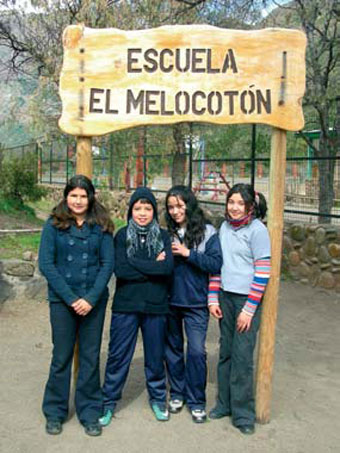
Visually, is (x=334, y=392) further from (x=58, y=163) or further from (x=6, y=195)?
(x=58, y=163)

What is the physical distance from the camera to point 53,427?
3.16 m

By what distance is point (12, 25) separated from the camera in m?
12.4

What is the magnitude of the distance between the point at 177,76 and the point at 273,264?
1.28 meters

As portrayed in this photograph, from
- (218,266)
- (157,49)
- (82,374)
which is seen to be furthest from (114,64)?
(82,374)

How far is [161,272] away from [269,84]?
132 cm

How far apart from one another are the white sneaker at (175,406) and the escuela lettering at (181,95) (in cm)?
181

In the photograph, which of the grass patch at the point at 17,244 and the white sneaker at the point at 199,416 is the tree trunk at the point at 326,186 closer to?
the grass patch at the point at 17,244

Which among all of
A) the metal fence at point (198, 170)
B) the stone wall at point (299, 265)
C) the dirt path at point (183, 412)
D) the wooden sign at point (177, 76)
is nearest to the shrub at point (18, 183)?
the metal fence at point (198, 170)

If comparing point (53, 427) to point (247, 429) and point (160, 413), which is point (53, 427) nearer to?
point (160, 413)

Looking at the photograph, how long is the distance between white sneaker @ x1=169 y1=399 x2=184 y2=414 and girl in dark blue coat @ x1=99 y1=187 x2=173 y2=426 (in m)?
0.08

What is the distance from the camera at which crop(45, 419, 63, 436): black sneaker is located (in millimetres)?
3143

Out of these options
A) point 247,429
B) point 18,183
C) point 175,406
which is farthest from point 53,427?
point 18,183

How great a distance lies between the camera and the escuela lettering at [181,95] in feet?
10.7

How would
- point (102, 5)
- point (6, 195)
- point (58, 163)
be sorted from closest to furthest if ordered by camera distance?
1. point (102, 5)
2. point (6, 195)
3. point (58, 163)
